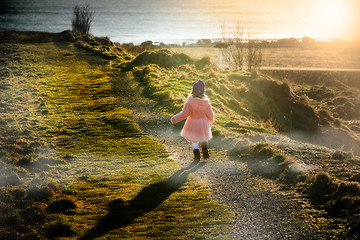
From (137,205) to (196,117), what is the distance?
2.59m

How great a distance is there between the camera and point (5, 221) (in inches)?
208

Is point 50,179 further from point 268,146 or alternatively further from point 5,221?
point 268,146

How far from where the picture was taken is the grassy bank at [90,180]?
17.9 feet

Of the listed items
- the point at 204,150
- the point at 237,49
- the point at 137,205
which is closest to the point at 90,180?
the point at 137,205

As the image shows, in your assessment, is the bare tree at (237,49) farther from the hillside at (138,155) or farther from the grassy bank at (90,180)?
the grassy bank at (90,180)

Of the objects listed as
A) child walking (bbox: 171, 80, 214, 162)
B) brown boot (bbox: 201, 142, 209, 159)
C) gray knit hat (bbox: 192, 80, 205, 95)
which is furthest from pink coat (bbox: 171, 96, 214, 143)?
brown boot (bbox: 201, 142, 209, 159)

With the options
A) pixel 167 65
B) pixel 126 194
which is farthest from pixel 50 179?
pixel 167 65

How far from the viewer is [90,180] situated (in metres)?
7.33

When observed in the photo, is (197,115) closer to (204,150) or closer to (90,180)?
(204,150)

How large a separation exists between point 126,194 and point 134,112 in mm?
6655

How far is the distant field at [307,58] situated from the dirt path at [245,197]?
2331 centimetres

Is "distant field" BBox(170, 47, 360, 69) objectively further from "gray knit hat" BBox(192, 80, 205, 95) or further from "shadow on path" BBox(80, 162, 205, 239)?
"shadow on path" BBox(80, 162, 205, 239)

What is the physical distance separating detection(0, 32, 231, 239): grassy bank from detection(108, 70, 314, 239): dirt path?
0.86 ft

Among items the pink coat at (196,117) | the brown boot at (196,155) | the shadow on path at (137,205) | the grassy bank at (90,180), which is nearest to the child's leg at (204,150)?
the brown boot at (196,155)
